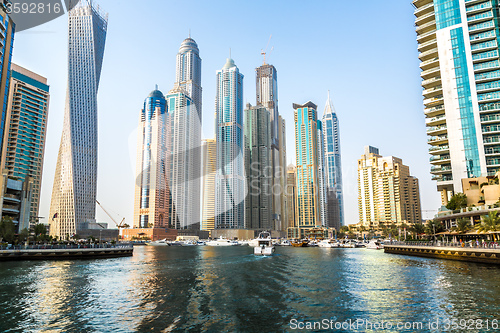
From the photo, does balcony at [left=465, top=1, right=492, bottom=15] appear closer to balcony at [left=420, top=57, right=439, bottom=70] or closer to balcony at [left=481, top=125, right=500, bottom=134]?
balcony at [left=420, top=57, right=439, bottom=70]

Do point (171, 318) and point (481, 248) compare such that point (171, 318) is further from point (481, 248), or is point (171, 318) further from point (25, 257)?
point (25, 257)

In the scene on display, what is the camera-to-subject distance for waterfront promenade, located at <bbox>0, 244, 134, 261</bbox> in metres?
83.6

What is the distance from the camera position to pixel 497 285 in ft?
132

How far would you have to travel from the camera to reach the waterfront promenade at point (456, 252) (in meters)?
61.3

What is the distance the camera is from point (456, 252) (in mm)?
73188

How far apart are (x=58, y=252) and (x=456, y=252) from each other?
319ft

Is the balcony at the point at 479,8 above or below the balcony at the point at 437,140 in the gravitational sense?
above

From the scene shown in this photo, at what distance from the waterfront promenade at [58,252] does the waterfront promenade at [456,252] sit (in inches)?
3462

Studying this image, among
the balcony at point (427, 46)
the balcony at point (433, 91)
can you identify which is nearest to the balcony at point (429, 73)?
the balcony at point (433, 91)

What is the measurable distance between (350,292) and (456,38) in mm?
106960

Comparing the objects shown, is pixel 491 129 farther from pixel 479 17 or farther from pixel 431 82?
pixel 479 17

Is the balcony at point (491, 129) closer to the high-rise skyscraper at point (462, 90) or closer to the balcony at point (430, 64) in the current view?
the high-rise skyscraper at point (462, 90)

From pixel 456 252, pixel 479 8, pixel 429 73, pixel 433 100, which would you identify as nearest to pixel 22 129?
pixel 429 73

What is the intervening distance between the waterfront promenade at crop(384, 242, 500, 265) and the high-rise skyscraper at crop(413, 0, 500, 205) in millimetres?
28010
